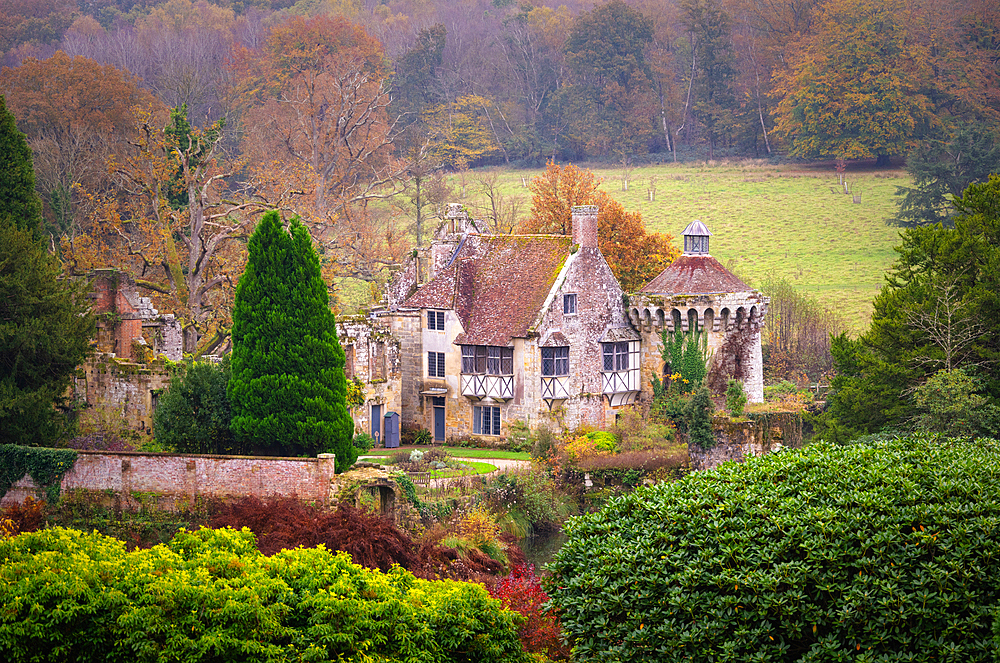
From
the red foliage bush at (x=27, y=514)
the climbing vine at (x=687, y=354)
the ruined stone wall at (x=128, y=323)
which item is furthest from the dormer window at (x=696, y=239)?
the red foliage bush at (x=27, y=514)

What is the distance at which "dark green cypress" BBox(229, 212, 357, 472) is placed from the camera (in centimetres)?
3959

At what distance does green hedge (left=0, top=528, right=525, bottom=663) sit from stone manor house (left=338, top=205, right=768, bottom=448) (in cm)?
2419

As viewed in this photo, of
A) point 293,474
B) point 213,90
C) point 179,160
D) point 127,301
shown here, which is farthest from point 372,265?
point 213,90

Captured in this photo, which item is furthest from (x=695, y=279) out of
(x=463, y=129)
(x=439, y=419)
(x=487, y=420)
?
(x=463, y=129)

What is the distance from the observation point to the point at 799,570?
20797mm

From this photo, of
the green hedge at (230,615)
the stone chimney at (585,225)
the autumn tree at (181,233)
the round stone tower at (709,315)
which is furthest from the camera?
the autumn tree at (181,233)

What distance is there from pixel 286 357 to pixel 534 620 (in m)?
17.8

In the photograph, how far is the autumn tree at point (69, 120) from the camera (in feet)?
207

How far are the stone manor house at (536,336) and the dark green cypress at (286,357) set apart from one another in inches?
276

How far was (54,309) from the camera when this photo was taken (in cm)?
4081

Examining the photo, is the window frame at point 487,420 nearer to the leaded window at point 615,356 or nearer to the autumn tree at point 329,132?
the leaded window at point 615,356

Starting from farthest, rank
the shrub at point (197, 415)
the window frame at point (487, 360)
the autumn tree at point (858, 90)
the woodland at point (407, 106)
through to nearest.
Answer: the autumn tree at point (858, 90) → the woodland at point (407, 106) → the window frame at point (487, 360) → the shrub at point (197, 415)

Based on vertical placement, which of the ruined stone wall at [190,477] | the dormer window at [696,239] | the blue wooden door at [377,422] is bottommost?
the ruined stone wall at [190,477]

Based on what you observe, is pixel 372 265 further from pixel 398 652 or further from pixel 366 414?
pixel 398 652
